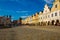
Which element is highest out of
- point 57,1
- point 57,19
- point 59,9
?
point 57,1

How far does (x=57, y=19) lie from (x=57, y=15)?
1.56 m

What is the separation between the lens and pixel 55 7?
2131 inches

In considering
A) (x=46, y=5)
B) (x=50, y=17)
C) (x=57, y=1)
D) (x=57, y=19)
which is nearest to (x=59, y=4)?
(x=57, y=1)

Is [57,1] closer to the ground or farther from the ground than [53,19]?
farther from the ground

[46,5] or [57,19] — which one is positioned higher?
[46,5]

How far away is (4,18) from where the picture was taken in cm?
11544

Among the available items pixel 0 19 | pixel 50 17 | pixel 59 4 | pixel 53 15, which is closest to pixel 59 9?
pixel 59 4

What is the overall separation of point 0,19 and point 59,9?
2758 inches

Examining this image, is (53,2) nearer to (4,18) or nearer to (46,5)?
(46,5)

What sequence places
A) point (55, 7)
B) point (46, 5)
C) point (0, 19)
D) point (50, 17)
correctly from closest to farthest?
point (55, 7), point (50, 17), point (46, 5), point (0, 19)

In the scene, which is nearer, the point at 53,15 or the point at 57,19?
the point at 57,19

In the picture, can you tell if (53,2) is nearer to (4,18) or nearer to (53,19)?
(53,19)

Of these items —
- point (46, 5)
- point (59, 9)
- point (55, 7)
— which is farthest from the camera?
point (46, 5)

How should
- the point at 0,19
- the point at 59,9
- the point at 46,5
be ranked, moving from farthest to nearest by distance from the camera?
the point at 0,19 < the point at 46,5 < the point at 59,9
